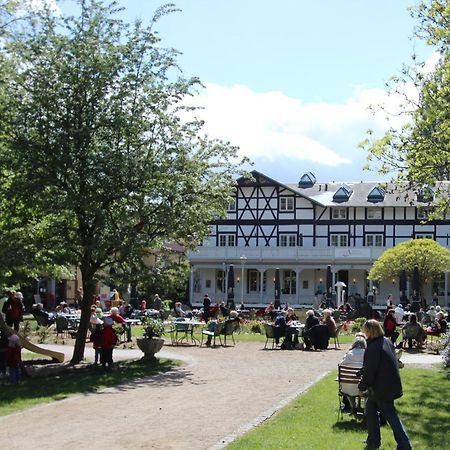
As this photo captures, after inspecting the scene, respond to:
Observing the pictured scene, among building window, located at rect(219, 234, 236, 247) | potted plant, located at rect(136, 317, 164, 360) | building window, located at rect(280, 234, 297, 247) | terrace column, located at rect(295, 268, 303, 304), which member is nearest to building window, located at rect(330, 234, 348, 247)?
building window, located at rect(280, 234, 297, 247)

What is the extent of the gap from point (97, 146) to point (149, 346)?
5.08 m

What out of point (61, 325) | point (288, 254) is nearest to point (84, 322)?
point (61, 325)

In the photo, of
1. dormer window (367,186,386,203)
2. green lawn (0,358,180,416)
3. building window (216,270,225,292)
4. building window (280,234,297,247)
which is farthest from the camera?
building window (216,270,225,292)

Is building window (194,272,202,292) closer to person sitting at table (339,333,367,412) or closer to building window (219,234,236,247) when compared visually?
building window (219,234,236,247)

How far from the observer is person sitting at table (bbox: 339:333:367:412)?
10.7 metres

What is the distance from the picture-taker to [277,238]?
5925 cm

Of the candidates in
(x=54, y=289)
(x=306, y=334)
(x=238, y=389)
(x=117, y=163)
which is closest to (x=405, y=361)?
(x=306, y=334)

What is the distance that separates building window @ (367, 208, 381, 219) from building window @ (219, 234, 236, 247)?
1072 centimetres

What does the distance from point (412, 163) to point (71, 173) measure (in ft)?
25.4

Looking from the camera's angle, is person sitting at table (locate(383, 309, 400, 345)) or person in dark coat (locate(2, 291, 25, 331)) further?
person in dark coat (locate(2, 291, 25, 331))

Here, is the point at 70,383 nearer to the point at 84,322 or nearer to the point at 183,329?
the point at 84,322

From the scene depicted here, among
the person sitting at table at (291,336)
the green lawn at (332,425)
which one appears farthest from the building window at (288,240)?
the green lawn at (332,425)

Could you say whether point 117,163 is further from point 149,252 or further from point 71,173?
point 149,252

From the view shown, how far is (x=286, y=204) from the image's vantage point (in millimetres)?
58719
